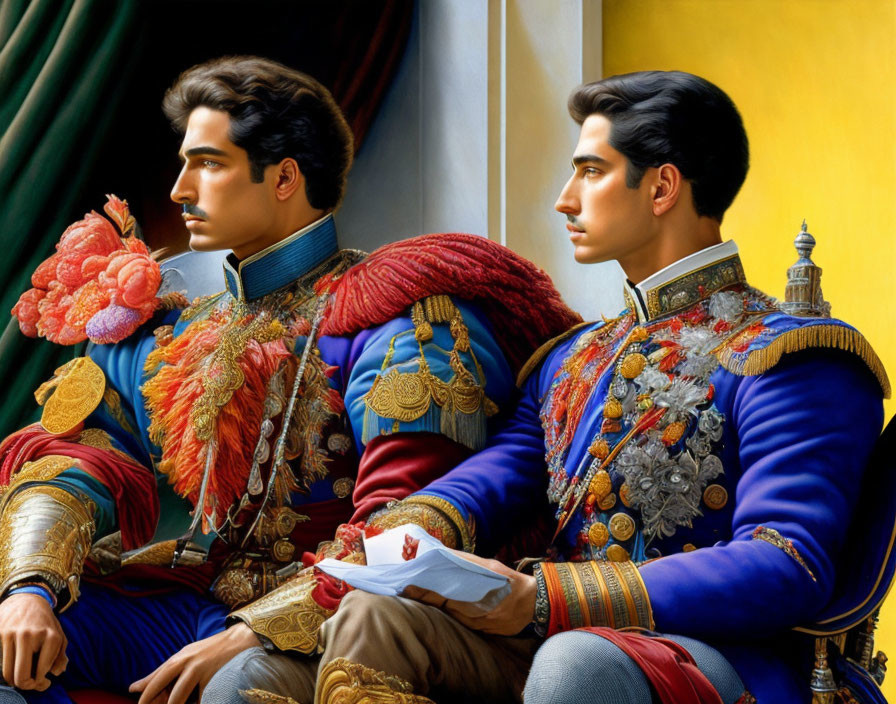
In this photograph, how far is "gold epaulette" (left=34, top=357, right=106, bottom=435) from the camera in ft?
8.34

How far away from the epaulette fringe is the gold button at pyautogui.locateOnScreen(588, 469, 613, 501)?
10.0 inches

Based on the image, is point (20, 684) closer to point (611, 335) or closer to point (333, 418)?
point (333, 418)

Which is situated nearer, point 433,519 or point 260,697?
point 260,697

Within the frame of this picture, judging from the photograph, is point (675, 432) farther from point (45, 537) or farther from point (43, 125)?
point (43, 125)

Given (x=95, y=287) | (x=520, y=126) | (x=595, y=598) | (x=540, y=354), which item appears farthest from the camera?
(x=520, y=126)

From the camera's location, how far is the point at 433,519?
6.81 ft

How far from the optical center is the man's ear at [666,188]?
2.17m

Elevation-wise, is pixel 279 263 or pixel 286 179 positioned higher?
pixel 286 179

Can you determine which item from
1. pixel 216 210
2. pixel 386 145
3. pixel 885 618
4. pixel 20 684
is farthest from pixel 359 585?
pixel 386 145

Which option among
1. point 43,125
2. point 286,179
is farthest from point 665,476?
point 43,125

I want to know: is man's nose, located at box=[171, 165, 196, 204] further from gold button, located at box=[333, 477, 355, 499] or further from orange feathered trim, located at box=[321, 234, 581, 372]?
gold button, located at box=[333, 477, 355, 499]

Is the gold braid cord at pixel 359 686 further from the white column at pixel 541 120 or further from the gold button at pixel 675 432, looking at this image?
the white column at pixel 541 120

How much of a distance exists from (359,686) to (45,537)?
0.78m

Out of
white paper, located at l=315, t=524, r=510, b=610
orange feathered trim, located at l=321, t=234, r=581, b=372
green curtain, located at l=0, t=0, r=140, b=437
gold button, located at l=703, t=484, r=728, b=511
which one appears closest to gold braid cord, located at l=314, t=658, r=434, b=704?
white paper, located at l=315, t=524, r=510, b=610
